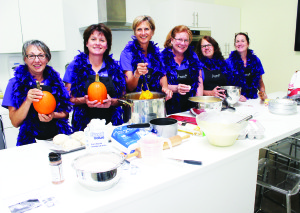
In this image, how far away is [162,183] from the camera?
3.60 ft

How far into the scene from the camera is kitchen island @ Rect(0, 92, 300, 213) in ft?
3.32

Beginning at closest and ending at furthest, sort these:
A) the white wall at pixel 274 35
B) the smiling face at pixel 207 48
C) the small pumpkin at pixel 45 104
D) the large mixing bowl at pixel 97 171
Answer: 1. the large mixing bowl at pixel 97 171
2. the small pumpkin at pixel 45 104
3. the smiling face at pixel 207 48
4. the white wall at pixel 274 35

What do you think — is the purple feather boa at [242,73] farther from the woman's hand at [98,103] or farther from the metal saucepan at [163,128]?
the metal saucepan at [163,128]

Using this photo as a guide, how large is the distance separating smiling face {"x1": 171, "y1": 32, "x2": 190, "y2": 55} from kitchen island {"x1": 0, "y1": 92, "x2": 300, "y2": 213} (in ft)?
3.96

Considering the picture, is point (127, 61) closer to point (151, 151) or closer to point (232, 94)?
point (232, 94)

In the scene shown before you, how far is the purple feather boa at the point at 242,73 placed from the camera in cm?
320

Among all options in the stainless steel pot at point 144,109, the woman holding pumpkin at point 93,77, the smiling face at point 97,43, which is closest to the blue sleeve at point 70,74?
the woman holding pumpkin at point 93,77

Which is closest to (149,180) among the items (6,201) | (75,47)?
(6,201)

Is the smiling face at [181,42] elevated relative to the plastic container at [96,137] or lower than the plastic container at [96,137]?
elevated

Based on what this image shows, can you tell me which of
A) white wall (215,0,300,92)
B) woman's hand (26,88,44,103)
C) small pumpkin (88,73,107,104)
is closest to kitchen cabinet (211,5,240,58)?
white wall (215,0,300,92)

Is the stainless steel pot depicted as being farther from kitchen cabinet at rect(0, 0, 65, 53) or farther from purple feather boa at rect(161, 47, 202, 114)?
kitchen cabinet at rect(0, 0, 65, 53)

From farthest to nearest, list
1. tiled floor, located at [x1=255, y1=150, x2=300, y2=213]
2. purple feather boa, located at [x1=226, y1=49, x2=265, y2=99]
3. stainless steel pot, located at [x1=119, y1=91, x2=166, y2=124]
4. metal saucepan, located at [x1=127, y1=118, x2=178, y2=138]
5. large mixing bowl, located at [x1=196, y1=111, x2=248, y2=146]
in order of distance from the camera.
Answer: purple feather boa, located at [x1=226, y1=49, x2=265, y2=99], tiled floor, located at [x1=255, y1=150, x2=300, y2=213], stainless steel pot, located at [x1=119, y1=91, x2=166, y2=124], metal saucepan, located at [x1=127, y1=118, x2=178, y2=138], large mixing bowl, located at [x1=196, y1=111, x2=248, y2=146]

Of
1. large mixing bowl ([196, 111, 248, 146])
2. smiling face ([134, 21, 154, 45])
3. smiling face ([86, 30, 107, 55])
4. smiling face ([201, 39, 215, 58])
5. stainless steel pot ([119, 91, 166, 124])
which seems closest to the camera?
large mixing bowl ([196, 111, 248, 146])

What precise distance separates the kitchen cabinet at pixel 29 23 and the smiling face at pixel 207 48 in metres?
1.80
